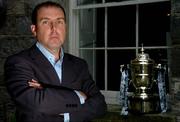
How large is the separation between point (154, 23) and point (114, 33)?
43 centimetres

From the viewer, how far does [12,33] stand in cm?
444

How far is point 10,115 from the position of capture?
4367 millimetres

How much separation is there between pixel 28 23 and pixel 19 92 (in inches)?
75.5

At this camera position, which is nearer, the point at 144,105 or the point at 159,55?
the point at 144,105

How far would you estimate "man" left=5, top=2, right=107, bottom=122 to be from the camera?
8.29 feet

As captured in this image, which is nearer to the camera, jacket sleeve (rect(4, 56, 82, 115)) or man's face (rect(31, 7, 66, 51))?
jacket sleeve (rect(4, 56, 82, 115))

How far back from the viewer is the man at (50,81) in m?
2.53

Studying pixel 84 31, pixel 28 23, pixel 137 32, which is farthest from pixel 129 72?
pixel 28 23

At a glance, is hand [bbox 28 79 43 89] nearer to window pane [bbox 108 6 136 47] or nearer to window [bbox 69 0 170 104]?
window [bbox 69 0 170 104]

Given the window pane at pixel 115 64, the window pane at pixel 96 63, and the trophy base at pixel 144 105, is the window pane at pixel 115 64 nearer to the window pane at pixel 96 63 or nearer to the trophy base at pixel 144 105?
the window pane at pixel 96 63

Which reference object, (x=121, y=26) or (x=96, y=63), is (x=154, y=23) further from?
(x=96, y=63)

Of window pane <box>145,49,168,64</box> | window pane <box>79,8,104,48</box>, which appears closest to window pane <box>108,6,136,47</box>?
window pane <box>79,8,104,48</box>

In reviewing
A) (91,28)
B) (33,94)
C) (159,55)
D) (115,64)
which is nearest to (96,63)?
(115,64)

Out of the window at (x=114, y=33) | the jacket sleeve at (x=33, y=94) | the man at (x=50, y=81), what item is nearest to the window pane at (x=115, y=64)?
the window at (x=114, y=33)
